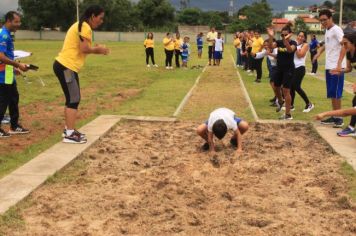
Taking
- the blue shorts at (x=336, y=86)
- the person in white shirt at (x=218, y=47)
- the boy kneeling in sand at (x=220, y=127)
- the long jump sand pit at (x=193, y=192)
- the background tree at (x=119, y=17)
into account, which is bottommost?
the long jump sand pit at (x=193, y=192)

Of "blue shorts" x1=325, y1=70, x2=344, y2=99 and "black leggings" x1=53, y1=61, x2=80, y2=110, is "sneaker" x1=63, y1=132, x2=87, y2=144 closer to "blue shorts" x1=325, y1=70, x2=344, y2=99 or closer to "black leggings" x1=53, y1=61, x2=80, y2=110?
"black leggings" x1=53, y1=61, x2=80, y2=110

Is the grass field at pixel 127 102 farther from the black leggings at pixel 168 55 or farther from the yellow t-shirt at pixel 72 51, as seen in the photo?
the black leggings at pixel 168 55

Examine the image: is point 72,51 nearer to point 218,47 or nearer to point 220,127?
point 220,127

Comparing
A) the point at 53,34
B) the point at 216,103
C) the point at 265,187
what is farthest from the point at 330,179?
the point at 53,34

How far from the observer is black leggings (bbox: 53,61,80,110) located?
725cm

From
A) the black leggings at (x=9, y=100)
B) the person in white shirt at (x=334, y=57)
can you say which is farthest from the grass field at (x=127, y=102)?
the person in white shirt at (x=334, y=57)

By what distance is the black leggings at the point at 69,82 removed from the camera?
285 inches

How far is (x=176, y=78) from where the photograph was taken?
60.4 feet

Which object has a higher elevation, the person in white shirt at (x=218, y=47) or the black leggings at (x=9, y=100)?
the person in white shirt at (x=218, y=47)

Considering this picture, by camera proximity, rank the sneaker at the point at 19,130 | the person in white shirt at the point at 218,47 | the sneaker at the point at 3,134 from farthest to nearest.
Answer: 1. the person in white shirt at the point at 218,47
2. the sneaker at the point at 19,130
3. the sneaker at the point at 3,134

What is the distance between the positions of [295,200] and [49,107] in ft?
25.2

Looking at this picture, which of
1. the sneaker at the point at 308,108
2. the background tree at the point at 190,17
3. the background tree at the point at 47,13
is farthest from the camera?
the background tree at the point at 190,17

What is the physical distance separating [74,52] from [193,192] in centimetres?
314

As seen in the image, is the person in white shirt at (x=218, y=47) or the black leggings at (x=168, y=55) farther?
the person in white shirt at (x=218, y=47)
